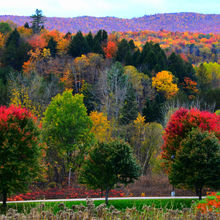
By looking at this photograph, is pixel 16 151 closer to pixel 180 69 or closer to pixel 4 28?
pixel 180 69

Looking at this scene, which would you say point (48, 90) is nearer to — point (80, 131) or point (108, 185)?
point (80, 131)

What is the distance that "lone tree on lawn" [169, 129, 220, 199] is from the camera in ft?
88.8

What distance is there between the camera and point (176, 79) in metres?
90.2

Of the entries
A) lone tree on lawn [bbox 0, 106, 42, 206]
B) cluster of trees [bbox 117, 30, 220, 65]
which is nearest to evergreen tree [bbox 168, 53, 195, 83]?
cluster of trees [bbox 117, 30, 220, 65]

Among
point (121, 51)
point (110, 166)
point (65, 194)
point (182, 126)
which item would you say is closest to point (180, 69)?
point (121, 51)

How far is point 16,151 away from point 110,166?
19.9 ft

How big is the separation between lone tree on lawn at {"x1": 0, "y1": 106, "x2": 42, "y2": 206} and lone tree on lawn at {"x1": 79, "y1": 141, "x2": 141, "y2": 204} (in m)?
3.77

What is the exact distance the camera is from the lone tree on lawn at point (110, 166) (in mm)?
27234

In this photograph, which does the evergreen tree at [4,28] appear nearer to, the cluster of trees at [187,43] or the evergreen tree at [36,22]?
the evergreen tree at [36,22]

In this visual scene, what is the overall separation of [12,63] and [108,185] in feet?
226

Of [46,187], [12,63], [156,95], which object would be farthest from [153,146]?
[12,63]

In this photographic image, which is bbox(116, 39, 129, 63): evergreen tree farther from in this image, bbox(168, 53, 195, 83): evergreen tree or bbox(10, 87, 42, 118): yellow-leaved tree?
bbox(10, 87, 42, 118): yellow-leaved tree

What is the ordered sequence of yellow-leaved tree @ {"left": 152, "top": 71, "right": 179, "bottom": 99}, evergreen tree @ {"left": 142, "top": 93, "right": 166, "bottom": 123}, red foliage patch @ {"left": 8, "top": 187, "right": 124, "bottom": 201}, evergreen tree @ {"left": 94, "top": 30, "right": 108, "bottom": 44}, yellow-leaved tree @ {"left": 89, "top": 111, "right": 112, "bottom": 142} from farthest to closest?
Answer: evergreen tree @ {"left": 94, "top": 30, "right": 108, "bottom": 44}, yellow-leaved tree @ {"left": 152, "top": 71, "right": 179, "bottom": 99}, evergreen tree @ {"left": 142, "top": 93, "right": 166, "bottom": 123}, yellow-leaved tree @ {"left": 89, "top": 111, "right": 112, "bottom": 142}, red foliage patch @ {"left": 8, "top": 187, "right": 124, "bottom": 201}

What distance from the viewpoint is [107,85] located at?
71.9 meters
